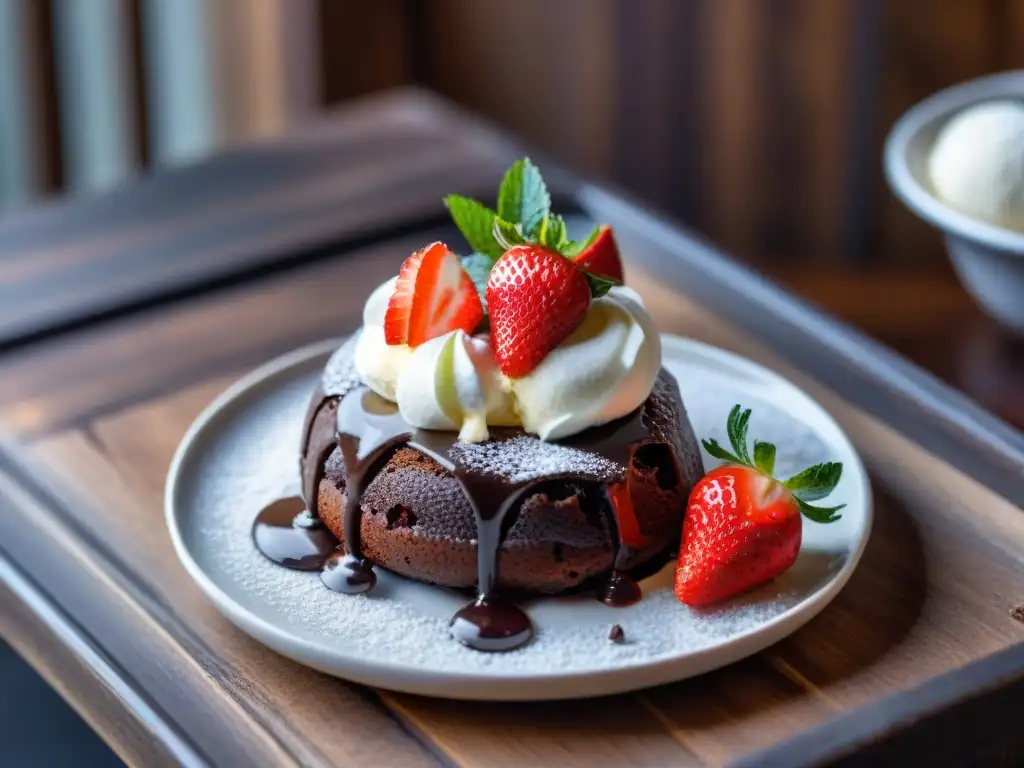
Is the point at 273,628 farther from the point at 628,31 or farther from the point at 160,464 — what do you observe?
the point at 628,31

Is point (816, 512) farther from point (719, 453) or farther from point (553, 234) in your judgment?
point (553, 234)

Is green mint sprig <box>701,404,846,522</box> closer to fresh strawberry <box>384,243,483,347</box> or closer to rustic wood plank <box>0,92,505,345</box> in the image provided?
fresh strawberry <box>384,243,483,347</box>

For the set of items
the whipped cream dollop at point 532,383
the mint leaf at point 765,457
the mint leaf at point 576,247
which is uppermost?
the mint leaf at point 576,247

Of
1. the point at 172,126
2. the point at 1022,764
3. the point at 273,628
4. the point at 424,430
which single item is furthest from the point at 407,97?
the point at 1022,764

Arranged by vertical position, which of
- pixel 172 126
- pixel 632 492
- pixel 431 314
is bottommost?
pixel 172 126

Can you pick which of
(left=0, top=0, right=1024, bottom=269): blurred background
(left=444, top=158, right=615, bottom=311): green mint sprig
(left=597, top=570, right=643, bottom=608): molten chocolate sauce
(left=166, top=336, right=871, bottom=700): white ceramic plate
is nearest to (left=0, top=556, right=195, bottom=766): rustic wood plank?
(left=166, top=336, right=871, bottom=700): white ceramic plate

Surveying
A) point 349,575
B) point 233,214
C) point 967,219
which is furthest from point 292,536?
point 967,219

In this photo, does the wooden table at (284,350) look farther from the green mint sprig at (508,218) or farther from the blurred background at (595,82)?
the blurred background at (595,82)

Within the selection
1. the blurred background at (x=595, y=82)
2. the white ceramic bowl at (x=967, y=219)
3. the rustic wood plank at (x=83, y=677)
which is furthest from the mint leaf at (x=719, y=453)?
the blurred background at (x=595, y=82)
